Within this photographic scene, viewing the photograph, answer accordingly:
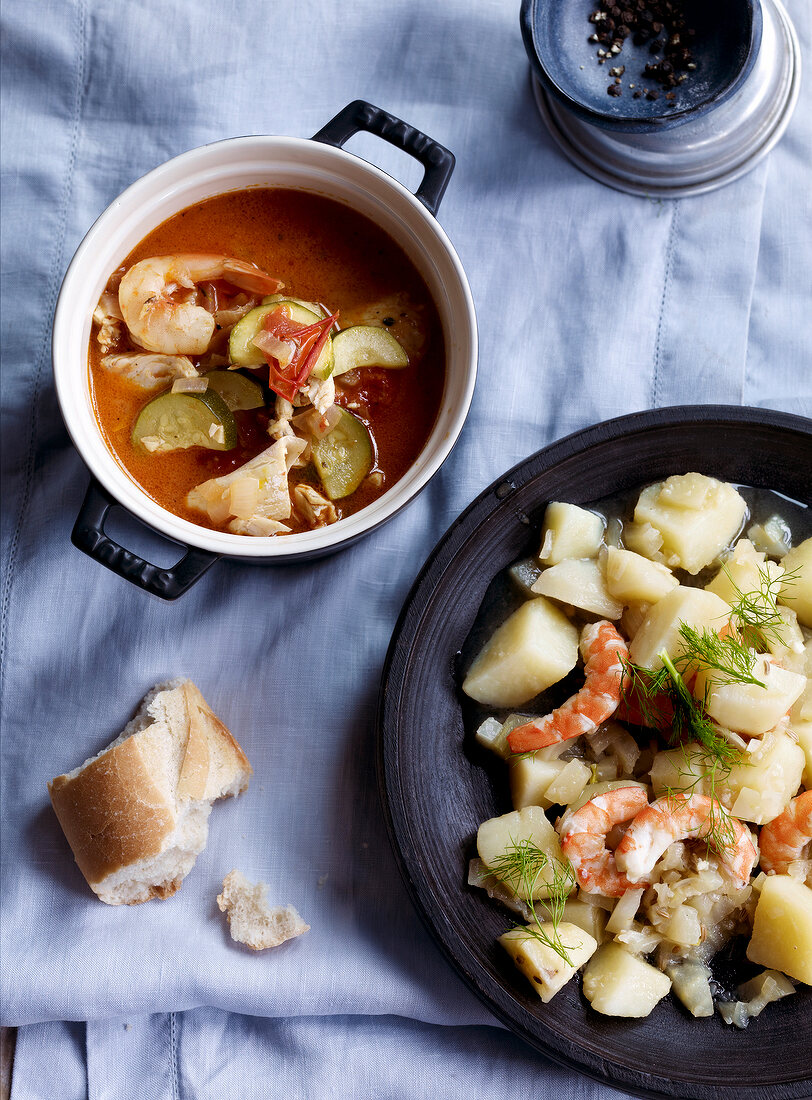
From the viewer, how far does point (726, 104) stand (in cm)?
274

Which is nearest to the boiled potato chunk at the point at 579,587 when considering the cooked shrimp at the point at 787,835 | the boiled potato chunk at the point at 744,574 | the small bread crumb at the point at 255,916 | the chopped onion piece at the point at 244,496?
the boiled potato chunk at the point at 744,574

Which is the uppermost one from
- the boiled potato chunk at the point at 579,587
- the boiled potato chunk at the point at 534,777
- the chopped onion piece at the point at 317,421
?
the chopped onion piece at the point at 317,421

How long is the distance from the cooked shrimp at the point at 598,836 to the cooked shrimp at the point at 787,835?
329 mm

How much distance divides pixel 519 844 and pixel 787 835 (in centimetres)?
64

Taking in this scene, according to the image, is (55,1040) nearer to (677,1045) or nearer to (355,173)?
(677,1045)

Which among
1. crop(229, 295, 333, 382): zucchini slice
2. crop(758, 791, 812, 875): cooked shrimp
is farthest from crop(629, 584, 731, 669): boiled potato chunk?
crop(229, 295, 333, 382): zucchini slice

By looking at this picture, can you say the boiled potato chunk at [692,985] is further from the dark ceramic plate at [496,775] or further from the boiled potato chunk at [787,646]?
the boiled potato chunk at [787,646]

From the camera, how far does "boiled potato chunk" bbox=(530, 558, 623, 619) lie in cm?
239

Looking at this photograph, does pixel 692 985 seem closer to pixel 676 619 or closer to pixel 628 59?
pixel 676 619

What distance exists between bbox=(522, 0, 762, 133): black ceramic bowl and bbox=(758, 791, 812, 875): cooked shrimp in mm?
1778

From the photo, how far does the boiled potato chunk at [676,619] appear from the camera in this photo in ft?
7.36

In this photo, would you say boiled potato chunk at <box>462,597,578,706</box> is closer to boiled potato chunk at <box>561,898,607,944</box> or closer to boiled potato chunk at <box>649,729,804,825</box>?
boiled potato chunk at <box>649,729,804,825</box>

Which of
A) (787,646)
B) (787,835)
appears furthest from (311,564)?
(787,835)

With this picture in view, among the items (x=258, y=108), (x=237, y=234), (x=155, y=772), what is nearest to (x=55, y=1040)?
(x=155, y=772)
